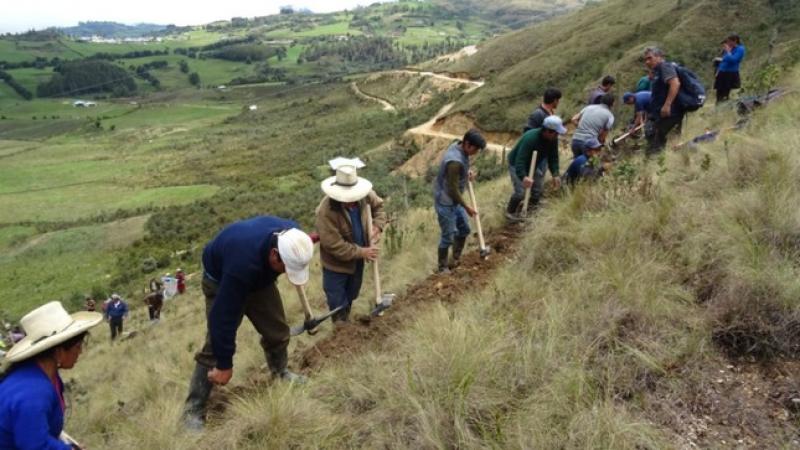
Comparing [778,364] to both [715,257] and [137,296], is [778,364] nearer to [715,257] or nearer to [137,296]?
[715,257]

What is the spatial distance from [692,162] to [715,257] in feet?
9.33

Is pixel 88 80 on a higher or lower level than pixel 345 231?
lower

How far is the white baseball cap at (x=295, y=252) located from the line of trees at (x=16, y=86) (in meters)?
148

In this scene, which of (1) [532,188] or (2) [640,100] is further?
(2) [640,100]

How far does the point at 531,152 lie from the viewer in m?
6.96

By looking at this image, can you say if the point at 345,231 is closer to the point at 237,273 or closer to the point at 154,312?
the point at 237,273

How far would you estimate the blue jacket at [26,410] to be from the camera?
269cm

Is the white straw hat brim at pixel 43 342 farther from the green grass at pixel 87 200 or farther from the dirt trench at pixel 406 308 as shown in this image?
the green grass at pixel 87 200

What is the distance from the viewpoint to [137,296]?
20.6m

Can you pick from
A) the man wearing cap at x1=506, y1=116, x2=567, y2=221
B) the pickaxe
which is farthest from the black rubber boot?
the pickaxe

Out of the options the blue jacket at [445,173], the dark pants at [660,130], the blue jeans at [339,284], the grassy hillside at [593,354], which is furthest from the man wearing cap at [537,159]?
the blue jeans at [339,284]

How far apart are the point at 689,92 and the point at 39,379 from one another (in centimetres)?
776

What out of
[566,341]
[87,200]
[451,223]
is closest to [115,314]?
[451,223]

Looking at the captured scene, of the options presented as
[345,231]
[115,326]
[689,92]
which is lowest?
[115,326]
